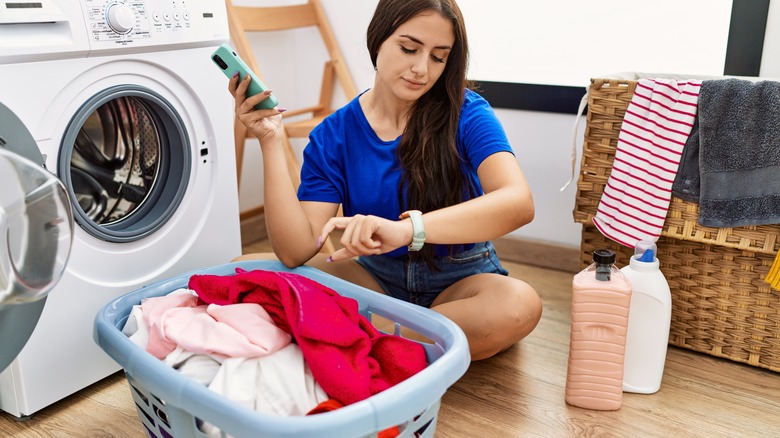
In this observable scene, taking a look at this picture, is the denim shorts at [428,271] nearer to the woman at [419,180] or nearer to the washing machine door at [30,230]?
the woman at [419,180]

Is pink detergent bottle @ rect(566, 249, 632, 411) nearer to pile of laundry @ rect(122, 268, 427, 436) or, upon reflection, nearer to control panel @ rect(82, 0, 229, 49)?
pile of laundry @ rect(122, 268, 427, 436)

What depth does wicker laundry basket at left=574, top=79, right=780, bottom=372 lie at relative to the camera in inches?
55.7

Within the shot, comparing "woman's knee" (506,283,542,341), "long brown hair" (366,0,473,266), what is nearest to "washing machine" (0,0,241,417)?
"long brown hair" (366,0,473,266)

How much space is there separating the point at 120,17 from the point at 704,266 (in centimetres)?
128

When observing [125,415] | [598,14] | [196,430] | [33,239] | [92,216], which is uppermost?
[598,14]

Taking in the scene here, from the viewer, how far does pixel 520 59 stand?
80.7 inches

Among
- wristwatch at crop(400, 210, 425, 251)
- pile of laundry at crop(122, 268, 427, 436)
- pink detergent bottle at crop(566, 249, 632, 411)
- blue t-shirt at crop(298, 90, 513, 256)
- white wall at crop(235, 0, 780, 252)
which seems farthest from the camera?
white wall at crop(235, 0, 780, 252)

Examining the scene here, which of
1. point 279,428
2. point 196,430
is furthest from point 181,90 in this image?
point 279,428

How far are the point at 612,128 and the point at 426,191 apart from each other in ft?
1.59

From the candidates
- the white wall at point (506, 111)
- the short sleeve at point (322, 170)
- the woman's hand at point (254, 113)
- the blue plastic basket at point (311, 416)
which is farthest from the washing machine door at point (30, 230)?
the white wall at point (506, 111)

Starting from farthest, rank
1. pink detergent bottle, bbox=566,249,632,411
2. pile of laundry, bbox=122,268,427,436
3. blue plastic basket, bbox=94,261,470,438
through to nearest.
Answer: pink detergent bottle, bbox=566,249,632,411, pile of laundry, bbox=122,268,427,436, blue plastic basket, bbox=94,261,470,438

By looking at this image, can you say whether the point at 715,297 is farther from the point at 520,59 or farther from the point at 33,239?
the point at 33,239

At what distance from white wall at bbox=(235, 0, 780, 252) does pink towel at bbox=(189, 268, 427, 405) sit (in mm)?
958

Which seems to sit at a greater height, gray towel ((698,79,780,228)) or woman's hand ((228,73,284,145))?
woman's hand ((228,73,284,145))
